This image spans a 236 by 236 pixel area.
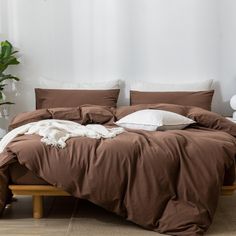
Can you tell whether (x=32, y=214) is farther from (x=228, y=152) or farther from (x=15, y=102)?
(x=15, y=102)

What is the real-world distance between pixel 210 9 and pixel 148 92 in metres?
1.15

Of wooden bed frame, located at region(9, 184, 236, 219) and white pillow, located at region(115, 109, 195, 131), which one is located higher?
white pillow, located at region(115, 109, 195, 131)

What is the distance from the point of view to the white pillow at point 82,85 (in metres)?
4.55

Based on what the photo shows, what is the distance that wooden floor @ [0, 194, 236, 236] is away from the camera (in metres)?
2.60

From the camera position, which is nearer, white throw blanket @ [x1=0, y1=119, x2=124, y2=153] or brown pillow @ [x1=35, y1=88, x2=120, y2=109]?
white throw blanket @ [x1=0, y1=119, x2=124, y2=153]

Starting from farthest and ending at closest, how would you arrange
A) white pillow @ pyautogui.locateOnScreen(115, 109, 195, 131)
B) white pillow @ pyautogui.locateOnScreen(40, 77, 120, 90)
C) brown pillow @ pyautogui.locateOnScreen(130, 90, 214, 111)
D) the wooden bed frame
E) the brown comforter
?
white pillow @ pyautogui.locateOnScreen(40, 77, 120, 90) → brown pillow @ pyautogui.locateOnScreen(130, 90, 214, 111) → white pillow @ pyautogui.locateOnScreen(115, 109, 195, 131) → the wooden bed frame → the brown comforter

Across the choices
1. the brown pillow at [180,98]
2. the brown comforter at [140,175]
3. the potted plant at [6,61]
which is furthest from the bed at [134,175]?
the potted plant at [6,61]

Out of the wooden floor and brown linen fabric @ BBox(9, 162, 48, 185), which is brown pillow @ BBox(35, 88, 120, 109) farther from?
brown linen fabric @ BBox(9, 162, 48, 185)

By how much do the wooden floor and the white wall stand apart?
73.6 inches

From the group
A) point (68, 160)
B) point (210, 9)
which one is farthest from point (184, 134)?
point (210, 9)

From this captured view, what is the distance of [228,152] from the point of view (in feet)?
9.16

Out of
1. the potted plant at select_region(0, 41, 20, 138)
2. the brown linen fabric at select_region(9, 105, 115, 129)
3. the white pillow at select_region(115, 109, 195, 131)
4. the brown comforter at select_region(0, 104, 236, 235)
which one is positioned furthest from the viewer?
the potted plant at select_region(0, 41, 20, 138)

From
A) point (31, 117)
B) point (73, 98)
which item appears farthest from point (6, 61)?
point (31, 117)

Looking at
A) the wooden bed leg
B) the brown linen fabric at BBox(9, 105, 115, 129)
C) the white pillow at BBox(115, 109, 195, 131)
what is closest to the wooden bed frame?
the wooden bed leg
